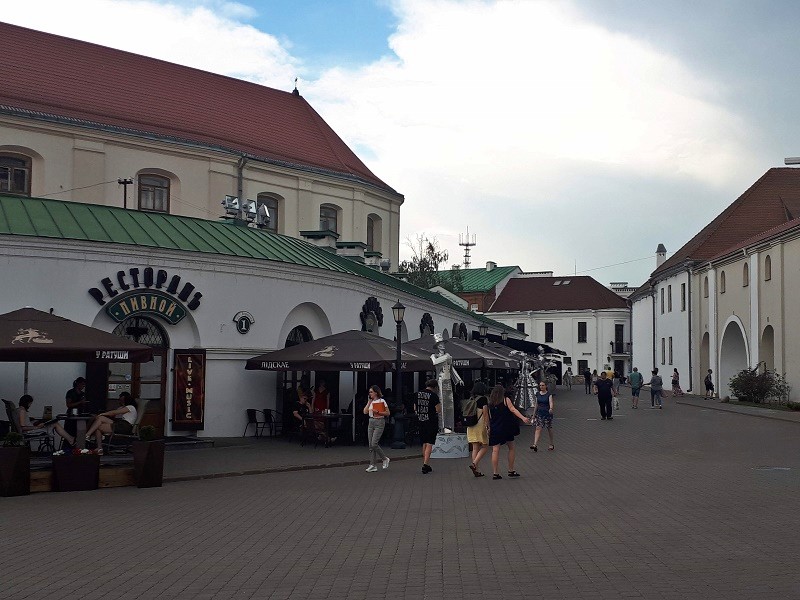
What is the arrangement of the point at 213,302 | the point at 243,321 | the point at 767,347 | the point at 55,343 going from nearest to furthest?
1. the point at 55,343
2. the point at 213,302
3. the point at 243,321
4. the point at 767,347

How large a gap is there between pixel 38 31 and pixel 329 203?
1418cm

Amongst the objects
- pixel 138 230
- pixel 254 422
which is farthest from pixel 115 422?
pixel 138 230

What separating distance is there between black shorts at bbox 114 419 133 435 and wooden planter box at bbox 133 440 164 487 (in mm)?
2449

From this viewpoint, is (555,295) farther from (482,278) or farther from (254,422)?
(254,422)

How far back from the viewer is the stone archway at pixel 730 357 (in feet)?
153

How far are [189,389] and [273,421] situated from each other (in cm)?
269

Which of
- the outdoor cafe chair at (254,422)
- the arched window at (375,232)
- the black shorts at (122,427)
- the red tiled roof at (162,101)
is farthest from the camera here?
the arched window at (375,232)

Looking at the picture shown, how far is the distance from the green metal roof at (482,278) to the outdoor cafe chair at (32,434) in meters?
72.4

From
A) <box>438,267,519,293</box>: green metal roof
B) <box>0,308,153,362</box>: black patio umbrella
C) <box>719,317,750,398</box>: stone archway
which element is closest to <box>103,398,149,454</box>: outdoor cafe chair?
<box>0,308,153,362</box>: black patio umbrella

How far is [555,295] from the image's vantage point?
90.8 m

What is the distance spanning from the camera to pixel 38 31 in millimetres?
37906

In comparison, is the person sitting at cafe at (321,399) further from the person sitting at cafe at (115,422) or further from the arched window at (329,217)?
the arched window at (329,217)

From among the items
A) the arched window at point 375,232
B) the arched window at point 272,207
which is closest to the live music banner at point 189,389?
the arched window at point 272,207

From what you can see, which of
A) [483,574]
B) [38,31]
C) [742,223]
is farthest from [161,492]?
[742,223]
